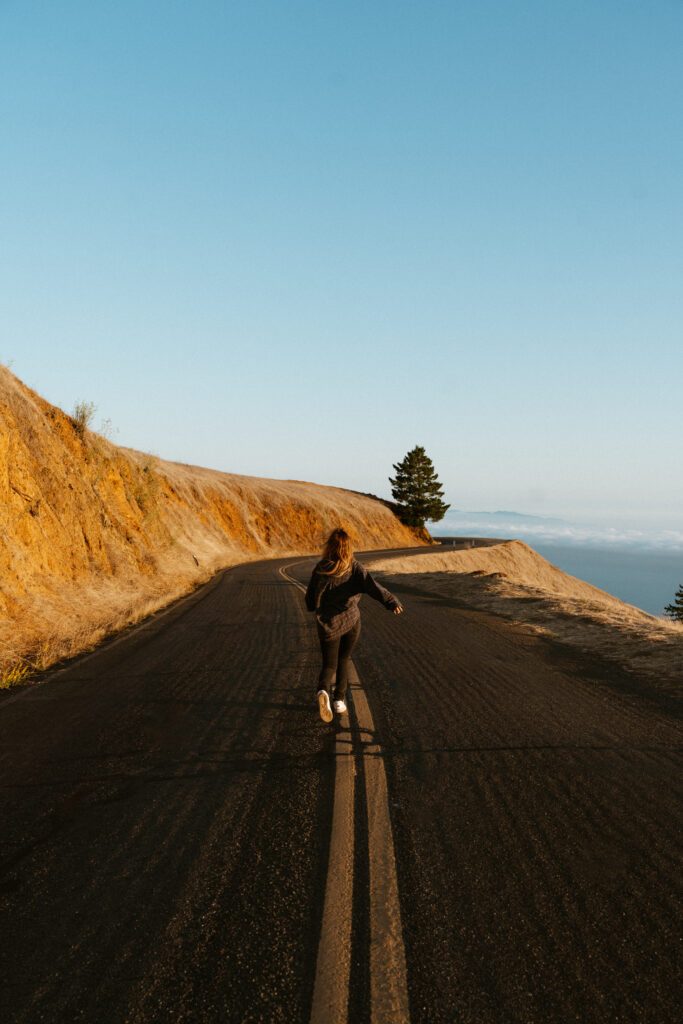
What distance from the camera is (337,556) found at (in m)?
5.88

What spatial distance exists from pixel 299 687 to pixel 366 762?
236cm

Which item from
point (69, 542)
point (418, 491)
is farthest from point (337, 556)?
point (418, 491)

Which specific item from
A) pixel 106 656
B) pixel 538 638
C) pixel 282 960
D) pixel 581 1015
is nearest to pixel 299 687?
pixel 106 656

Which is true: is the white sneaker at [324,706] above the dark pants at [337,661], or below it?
below

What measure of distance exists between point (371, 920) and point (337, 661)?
11.3ft

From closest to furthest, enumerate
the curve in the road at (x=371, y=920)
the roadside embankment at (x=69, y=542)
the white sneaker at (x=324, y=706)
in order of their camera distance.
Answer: the curve in the road at (x=371, y=920), the white sneaker at (x=324, y=706), the roadside embankment at (x=69, y=542)

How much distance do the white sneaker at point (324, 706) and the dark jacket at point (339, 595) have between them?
2.11 feet

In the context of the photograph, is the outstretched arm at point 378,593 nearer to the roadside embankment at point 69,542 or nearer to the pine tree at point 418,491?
the roadside embankment at point 69,542

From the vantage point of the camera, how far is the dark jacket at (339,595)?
5.95 metres

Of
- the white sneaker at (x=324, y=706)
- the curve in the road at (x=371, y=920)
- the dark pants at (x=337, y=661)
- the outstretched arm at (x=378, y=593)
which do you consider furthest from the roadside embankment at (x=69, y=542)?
the curve in the road at (x=371, y=920)

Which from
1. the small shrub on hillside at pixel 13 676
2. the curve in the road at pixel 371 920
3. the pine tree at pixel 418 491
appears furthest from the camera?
the pine tree at pixel 418 491

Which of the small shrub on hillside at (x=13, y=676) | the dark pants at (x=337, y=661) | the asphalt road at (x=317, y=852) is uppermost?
the dark pants at (x=337, y=661)

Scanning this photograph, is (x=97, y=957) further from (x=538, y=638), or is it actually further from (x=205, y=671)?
(x=538, y=638)

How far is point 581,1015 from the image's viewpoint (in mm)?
2104
